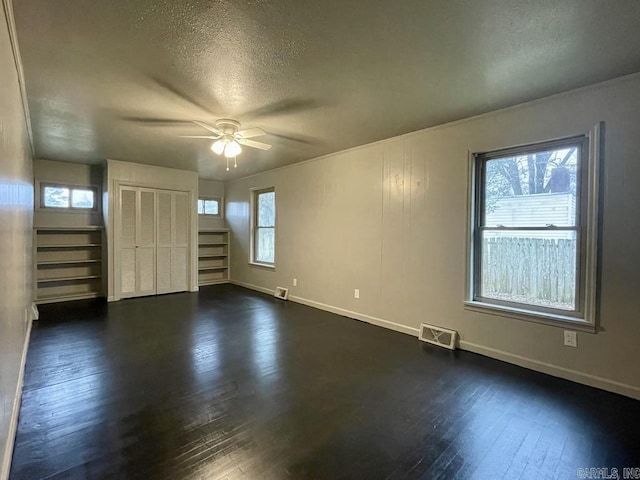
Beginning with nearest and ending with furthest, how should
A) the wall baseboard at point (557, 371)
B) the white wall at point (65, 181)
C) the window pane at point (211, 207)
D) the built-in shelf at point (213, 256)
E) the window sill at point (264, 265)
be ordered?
the wall baseboard at point (557, 371), the white wall at point (65, 181), the window sill at point (264, 265), the built-in shelf at point (213, 256), the window pane at point (211, 207)

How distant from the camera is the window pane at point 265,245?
643 cm

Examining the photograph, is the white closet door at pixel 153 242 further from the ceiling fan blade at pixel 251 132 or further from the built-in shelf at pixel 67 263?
the ceiling fan blade at pixel 251 132

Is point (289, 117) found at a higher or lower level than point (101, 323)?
higher

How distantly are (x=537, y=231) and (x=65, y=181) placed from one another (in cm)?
721

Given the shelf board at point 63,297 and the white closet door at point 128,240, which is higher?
the white closet door at point 128,240

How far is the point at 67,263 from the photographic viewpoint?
5691 millimetres

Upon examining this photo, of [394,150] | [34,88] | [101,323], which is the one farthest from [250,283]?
[34,88]

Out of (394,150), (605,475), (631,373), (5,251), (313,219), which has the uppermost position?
(394,150)

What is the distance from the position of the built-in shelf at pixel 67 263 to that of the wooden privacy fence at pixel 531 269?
6.35m

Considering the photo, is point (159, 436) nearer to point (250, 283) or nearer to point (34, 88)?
point (34, 88)

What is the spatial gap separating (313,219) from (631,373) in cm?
407

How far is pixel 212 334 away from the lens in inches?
152

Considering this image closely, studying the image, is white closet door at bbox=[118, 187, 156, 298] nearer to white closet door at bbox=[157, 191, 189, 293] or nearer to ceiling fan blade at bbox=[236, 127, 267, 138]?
white closet door at bbox=[157, 191, 189, 293]

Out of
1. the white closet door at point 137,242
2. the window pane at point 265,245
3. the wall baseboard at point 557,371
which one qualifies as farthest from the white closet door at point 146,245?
the wall baseboard at point 557,371
